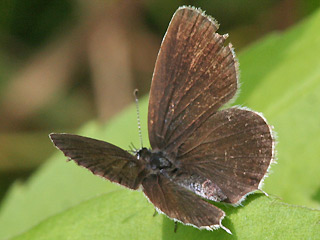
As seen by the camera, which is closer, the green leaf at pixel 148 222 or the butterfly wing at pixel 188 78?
the green leaf at pixel 148 222

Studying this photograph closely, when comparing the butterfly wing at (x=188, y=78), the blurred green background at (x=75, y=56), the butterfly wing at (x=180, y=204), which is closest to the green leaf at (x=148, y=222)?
the butterfly wing at (x=180, y=204)

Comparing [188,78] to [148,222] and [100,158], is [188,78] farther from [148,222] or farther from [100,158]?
[148,222]

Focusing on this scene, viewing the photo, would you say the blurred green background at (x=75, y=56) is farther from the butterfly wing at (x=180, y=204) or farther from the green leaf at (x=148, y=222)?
the butterfly wing at (x=180, y=204)

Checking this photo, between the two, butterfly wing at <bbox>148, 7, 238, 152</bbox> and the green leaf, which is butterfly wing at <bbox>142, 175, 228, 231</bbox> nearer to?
the green leaf

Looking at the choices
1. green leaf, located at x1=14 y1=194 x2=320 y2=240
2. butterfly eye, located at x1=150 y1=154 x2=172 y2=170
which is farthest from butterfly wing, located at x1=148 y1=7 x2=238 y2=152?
green leaf, located at x1=14 y1=194 x2=320 y2=240

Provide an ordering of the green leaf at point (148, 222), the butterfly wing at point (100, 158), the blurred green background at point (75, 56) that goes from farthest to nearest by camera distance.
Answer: the blurred green background at point (75, 56), the butterfly wing at point (100, 158), the green leaf at point (148, 222)

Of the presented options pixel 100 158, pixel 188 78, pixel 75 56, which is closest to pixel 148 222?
pixel 100 158

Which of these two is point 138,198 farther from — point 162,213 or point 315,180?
point 315,180
